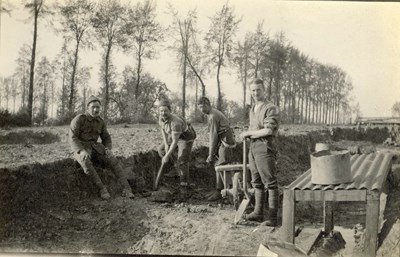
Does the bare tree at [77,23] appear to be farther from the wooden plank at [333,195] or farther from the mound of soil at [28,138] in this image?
the wooden plank at [333,195]

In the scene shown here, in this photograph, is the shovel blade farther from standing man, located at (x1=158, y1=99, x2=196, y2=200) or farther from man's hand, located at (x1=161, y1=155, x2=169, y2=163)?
man's hand, located at (x1=161, y1=155, x2=169, y2=163)

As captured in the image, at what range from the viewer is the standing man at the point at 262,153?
175 inches

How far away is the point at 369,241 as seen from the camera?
4055 millimetres

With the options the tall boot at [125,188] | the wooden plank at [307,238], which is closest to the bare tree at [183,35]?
the tall boot at [125,188]

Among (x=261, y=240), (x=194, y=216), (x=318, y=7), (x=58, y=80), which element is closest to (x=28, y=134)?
(x=58, y=80)

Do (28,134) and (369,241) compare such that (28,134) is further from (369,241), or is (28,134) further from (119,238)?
(369,241)

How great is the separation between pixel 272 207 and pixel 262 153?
1.67 feet

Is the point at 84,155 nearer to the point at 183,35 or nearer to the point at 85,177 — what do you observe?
the point at 85,177

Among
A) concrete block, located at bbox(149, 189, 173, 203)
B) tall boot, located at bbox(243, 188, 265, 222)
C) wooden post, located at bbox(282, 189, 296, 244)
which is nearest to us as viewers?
wooden post, located at bbox(282, 189, 296, 244)

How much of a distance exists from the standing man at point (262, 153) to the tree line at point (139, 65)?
1.05 ft

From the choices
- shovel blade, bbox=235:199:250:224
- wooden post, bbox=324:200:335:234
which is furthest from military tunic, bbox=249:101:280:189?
wooden post, bbox=324:200:335:234

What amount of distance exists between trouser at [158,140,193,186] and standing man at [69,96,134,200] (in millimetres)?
522

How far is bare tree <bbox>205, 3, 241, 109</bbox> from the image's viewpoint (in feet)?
15.5

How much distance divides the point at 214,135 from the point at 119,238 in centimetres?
149
